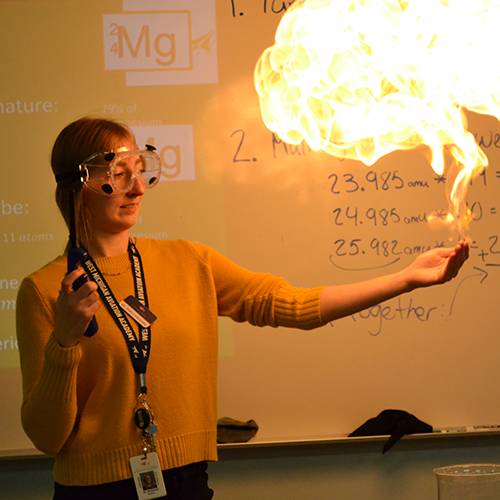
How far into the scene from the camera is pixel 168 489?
2020mm

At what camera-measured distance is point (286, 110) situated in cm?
290

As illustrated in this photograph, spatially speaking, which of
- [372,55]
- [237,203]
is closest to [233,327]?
[237,203]

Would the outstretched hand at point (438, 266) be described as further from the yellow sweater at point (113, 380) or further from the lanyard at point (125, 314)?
the lanyard at point (125, 314)

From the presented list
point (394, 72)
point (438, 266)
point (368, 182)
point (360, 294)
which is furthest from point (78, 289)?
point (368, 182)

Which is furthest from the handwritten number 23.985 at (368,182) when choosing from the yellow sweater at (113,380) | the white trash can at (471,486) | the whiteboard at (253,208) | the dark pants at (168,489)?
the white trash can at (471,486)

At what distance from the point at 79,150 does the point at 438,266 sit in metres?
0.91

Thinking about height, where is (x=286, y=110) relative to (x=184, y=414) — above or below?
above

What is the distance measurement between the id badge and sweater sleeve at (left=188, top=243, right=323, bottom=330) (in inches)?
18.3

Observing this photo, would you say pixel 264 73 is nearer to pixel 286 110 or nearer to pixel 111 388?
pixel 286 110

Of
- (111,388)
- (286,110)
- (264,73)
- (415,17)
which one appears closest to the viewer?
(111,388)

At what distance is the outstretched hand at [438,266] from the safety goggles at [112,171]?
0.69 meters

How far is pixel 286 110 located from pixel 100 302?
1124mm

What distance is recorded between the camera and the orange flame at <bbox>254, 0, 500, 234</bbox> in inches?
92.7

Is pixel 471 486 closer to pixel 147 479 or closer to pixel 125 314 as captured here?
pixel 147 479
